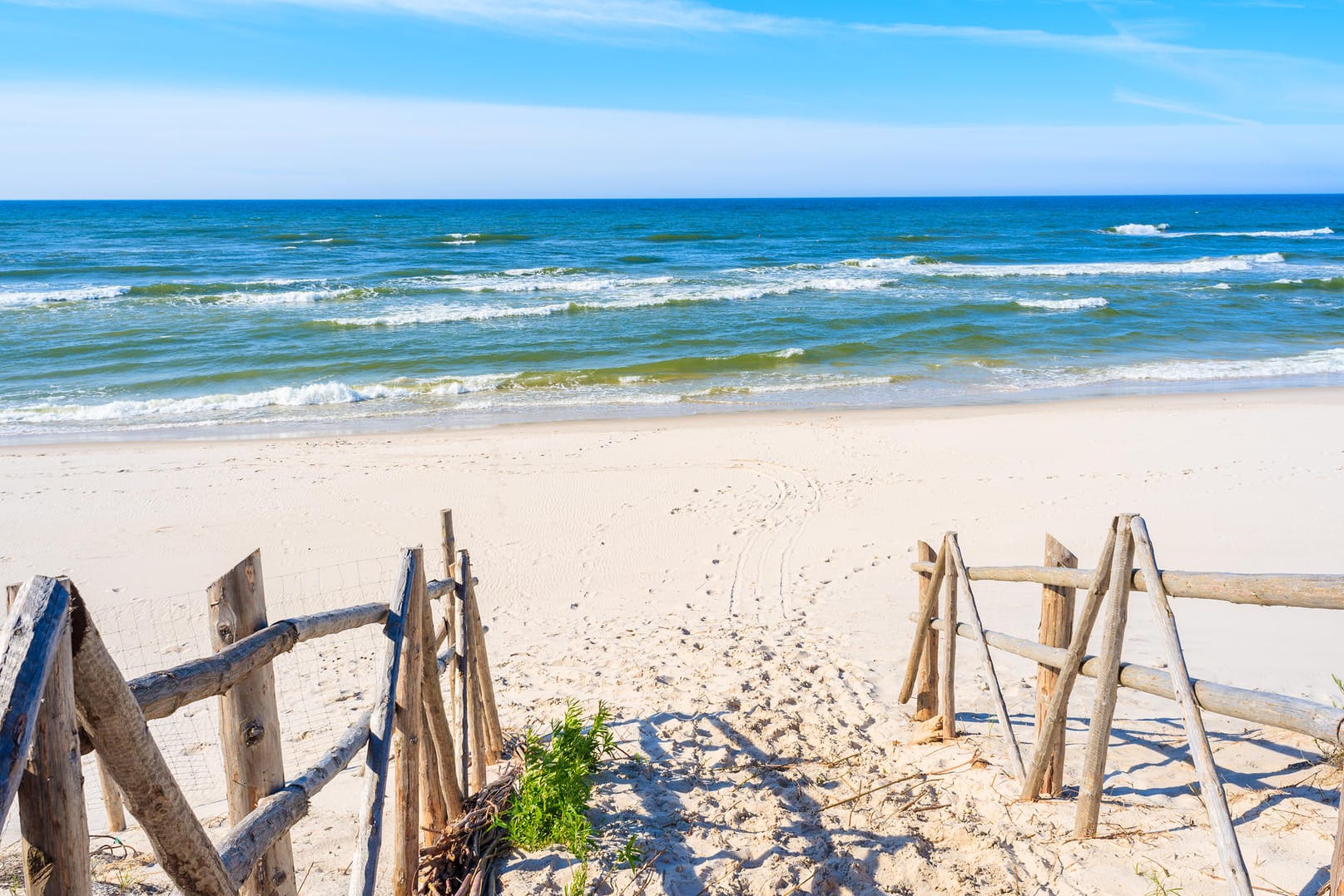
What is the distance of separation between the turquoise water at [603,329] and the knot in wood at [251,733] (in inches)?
490

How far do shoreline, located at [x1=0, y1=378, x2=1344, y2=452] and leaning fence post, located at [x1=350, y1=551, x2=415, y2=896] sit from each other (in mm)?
10375

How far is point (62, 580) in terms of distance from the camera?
5.13 ft

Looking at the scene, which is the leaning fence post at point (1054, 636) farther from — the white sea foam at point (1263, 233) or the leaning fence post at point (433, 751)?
the white sea foam at point (1263, 233)

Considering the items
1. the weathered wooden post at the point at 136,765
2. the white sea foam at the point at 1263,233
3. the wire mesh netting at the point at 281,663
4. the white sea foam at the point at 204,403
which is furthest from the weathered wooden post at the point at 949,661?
the white sea foam at the point at 1263,233

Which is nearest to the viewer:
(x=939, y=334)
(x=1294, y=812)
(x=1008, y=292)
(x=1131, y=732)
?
(x=1294, y=812)

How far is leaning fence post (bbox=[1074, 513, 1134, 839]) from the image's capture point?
3.41 meters

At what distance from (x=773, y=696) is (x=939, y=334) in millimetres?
18074

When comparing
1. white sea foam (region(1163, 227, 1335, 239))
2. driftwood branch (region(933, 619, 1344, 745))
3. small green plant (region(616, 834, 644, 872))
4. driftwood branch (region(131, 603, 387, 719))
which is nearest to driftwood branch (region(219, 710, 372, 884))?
driftwood branch (region(131, 603, 387, 719))

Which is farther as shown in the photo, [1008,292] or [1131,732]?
[1008,292]

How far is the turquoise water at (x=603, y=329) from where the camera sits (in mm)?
16359

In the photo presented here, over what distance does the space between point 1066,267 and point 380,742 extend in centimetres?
3999

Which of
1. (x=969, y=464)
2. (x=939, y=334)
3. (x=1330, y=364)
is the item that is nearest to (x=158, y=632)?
(x=969, y=464)

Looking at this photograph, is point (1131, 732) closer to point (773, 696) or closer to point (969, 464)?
point (773, 696)

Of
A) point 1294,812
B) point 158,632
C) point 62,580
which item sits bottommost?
point 158,632
